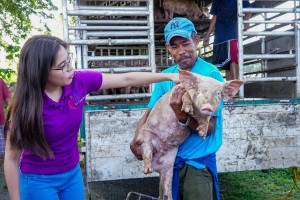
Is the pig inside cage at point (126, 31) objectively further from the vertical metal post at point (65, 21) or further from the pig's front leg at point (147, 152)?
the pig's front leg at point (147, 152)

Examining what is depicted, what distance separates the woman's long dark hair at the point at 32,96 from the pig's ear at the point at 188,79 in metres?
0.81

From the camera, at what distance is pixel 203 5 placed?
23.3 ft

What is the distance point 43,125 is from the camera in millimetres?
2074

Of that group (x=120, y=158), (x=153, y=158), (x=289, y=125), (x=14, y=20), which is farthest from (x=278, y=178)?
(x=14, y=20)

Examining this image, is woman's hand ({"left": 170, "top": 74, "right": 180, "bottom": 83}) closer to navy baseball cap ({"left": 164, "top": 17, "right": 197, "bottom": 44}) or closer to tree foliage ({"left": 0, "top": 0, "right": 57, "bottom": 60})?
navy baseball cap ({"left": 164, "top": 17, "right": 197, "bottom": 44})

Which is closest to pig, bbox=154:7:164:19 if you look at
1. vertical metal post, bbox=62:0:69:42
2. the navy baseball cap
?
vertical metal post, bbox=62:0:69:42

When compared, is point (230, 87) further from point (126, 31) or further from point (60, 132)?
point (126, 31)

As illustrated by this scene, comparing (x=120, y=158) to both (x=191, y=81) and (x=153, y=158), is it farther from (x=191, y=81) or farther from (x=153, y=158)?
(x=191, y=81)

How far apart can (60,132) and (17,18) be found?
1055 cm

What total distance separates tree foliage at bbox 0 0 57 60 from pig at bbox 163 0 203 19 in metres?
5.98

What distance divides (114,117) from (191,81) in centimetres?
142

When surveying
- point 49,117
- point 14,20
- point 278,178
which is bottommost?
point 278,178

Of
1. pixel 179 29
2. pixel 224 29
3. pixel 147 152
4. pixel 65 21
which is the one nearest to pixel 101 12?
pixel 65 21

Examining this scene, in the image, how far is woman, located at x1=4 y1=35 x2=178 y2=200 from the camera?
6.73 feet
